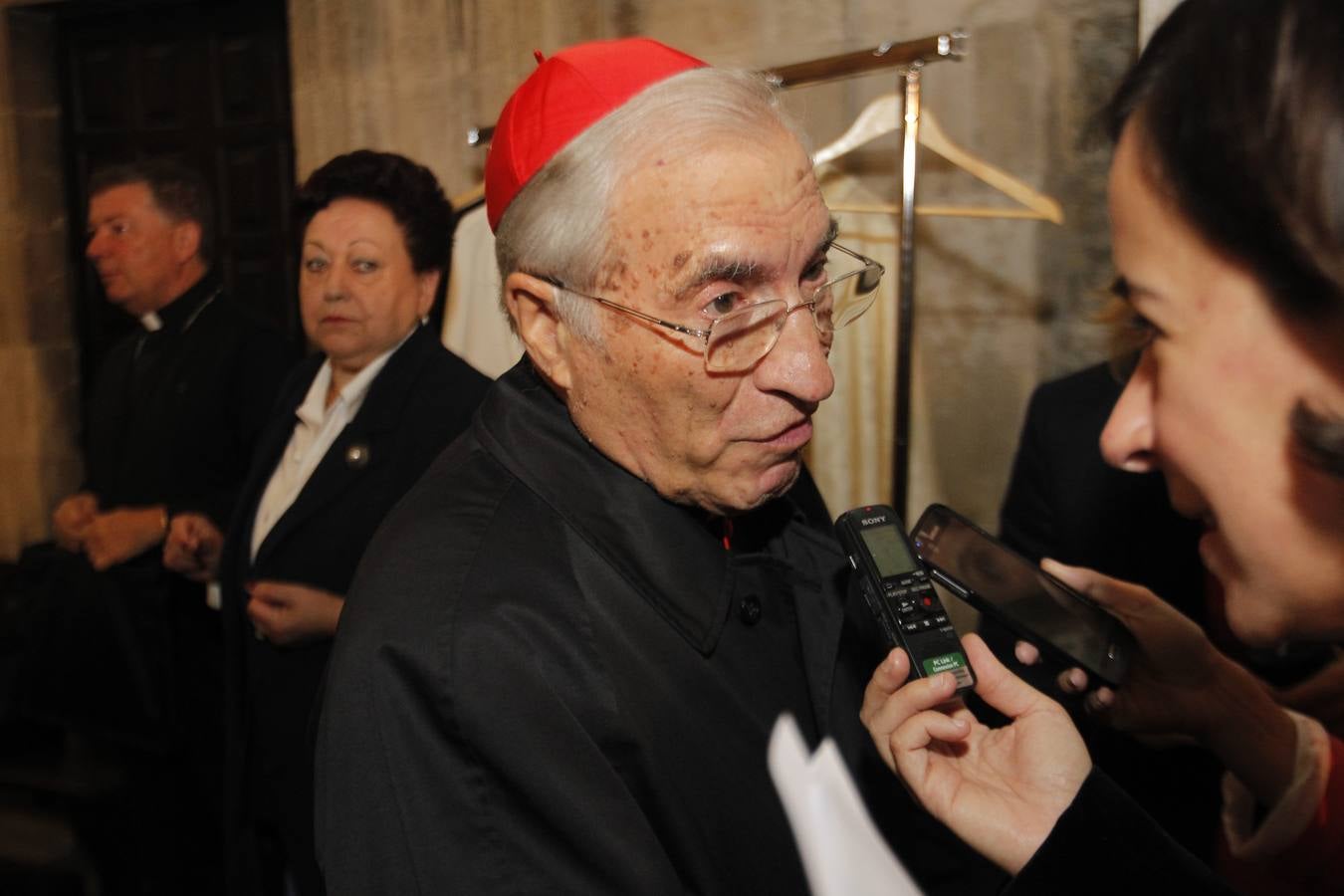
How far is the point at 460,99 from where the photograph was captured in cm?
284

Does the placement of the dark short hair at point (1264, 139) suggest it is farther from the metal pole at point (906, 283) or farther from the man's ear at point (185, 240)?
the man's ear at point (185, 240)

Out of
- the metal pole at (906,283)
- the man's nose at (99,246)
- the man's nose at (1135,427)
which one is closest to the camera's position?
the man's nose at (1135,427)

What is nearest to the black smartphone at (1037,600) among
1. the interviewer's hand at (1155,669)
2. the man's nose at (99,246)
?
the interviewer's hand at (1155,669)

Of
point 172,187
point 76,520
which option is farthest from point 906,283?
point 76,520

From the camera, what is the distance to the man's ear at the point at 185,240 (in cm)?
280

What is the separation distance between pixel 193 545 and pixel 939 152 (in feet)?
6.39

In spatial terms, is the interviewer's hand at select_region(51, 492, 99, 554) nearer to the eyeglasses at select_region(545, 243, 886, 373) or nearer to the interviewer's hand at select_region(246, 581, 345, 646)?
Result: the interviewer's hand at select_region(246, 581, 345, 646)

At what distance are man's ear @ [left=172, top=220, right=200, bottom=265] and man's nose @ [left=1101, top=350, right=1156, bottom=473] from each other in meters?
2.65

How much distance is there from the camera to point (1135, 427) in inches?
33.3

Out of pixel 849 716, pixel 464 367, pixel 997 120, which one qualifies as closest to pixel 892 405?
pixel 997 120

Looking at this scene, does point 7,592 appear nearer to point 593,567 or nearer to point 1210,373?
point 593,567

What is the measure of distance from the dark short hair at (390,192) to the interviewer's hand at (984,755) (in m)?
1.50

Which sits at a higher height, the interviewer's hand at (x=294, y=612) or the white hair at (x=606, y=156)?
the white hair at (x=606, y=156)

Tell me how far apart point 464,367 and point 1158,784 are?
1519 mm
